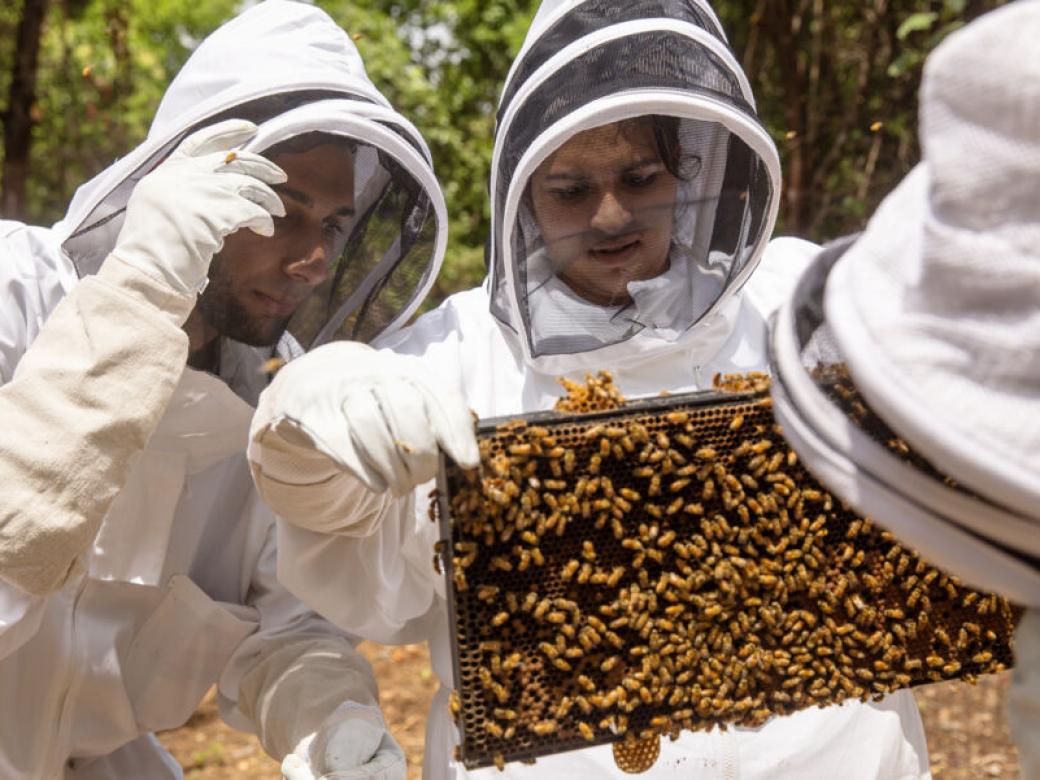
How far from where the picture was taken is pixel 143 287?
240 centimetres

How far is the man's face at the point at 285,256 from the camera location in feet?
9.41

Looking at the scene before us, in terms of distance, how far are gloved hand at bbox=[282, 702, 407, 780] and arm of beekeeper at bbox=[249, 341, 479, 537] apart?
0.59m

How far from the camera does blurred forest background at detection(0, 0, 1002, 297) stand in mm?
8242

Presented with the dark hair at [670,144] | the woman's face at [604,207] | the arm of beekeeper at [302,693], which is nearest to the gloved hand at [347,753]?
the arm of beekeeper at [302,693]

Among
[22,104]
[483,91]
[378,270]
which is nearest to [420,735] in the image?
[378,270]

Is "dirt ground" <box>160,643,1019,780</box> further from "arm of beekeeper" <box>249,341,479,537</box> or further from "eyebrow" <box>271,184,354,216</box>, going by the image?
"arm of beekeeper" <box>249,341,479,537</box>

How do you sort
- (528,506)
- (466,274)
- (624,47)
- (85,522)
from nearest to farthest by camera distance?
(528,506)
(85,522)
(624,47)
(466,274)

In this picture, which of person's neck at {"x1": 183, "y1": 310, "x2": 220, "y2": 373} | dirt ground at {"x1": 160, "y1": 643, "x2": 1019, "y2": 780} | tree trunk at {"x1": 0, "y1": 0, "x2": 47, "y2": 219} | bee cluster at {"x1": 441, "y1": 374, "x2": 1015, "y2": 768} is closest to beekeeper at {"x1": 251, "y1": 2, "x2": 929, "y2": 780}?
bee cluster at {"x1": 441, "y1": 374, "x2": 1015, "y2": 768}

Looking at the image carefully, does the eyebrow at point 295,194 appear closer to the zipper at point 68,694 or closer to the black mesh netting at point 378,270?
the black mesh netting at point 378,270

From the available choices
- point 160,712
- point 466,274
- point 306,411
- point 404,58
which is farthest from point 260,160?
point 466,274

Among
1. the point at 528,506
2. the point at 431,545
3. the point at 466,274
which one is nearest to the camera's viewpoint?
the point at 528,506

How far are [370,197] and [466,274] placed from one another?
7789 mm

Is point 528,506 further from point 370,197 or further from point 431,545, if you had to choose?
point 370,197

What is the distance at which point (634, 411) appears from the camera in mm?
2012
